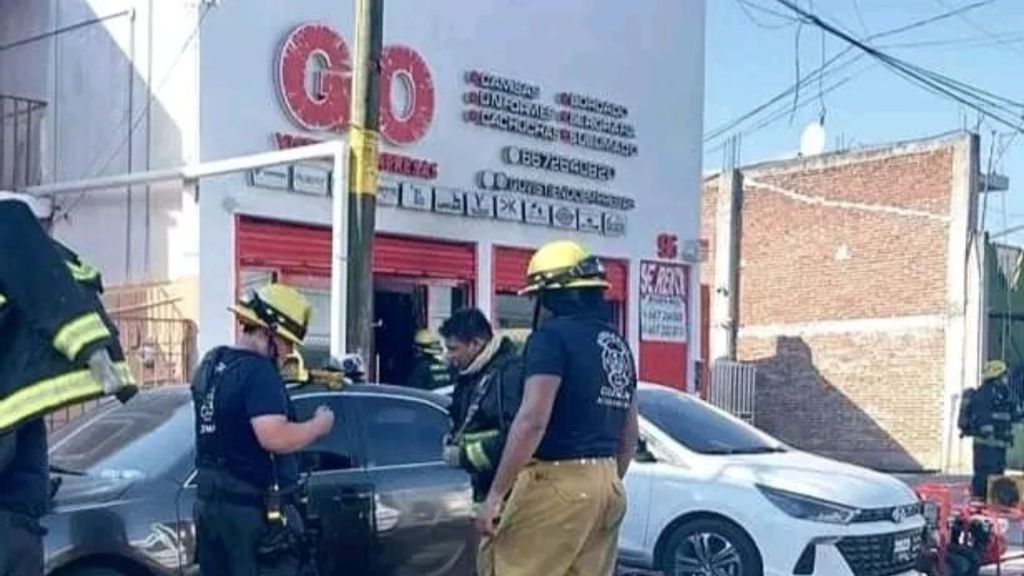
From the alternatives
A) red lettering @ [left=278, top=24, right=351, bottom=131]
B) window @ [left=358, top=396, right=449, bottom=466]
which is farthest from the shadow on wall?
window @ [left=358, top=396, right=449, bottom=466]

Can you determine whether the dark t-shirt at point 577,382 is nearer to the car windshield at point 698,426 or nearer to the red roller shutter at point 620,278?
the car windshield at point 698,426

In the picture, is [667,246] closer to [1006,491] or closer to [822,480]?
[1006,491]

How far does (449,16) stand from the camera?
14.6 m

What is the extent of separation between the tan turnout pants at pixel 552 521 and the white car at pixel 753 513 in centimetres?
377

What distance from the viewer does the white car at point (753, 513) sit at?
8.49 m

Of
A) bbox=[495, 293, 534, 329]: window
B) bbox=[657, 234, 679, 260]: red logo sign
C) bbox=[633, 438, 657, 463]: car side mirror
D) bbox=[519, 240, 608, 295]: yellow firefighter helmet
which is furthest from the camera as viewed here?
bbox=[657, 234, 679, 260]: red logo sign

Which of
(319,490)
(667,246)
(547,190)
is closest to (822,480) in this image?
(319,490)

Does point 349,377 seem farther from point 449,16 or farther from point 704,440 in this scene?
point 449,16

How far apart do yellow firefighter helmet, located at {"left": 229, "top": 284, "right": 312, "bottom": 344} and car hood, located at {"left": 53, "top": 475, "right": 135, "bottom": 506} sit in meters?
1.39

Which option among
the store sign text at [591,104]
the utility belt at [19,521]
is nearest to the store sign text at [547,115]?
the store sign text at [591,104]

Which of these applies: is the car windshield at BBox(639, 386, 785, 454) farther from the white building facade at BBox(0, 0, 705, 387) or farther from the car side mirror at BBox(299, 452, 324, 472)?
the white building facade at BBox(0, 0, 705, 387)

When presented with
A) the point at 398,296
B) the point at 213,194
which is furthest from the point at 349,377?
the point at 398,296

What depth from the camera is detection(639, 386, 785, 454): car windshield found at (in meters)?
9.24

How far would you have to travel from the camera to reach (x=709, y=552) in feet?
28.7
